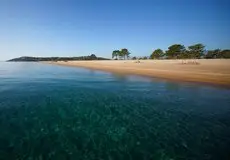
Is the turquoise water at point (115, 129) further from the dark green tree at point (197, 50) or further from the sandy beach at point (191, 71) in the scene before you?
the dark green tree at point (197, 50)

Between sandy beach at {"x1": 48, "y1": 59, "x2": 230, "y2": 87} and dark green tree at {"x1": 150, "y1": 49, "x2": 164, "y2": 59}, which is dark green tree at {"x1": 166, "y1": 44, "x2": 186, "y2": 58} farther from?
sandy beach at {"x1": 48, "y1": 59, "x2": 230, "y2": 87}

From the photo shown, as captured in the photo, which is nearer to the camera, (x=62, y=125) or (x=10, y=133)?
(x=10, y=133)

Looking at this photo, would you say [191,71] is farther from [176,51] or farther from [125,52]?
[125,52]

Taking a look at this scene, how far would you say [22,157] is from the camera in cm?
714

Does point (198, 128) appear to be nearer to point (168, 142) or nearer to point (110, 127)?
point (168, 142)

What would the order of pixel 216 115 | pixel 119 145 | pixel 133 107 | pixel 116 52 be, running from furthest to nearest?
pixel 116 52
pixel 133 107
pixel 216 115
pixel 119 145

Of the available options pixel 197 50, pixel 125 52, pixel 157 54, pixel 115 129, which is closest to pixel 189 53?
pixel 197 50

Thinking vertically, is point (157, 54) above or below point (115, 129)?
above

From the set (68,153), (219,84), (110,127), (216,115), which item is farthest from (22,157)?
(219,84)

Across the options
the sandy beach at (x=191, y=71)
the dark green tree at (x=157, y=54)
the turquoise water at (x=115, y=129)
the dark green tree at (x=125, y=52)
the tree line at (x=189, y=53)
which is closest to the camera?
the turquoise water at (x=115, y=129)

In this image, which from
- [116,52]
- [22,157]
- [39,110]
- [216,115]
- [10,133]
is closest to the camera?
[22,157]

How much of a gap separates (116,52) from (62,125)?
5621 inches

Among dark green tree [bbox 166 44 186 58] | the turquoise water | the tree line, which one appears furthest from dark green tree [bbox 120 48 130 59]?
the turquoise water

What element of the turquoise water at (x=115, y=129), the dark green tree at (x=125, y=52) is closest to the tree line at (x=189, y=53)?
the dark green tree at (x=125, y=52)
